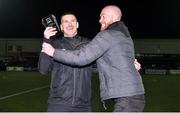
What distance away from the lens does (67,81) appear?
6.20m

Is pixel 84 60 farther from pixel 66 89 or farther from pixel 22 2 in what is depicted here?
pixel 22 2

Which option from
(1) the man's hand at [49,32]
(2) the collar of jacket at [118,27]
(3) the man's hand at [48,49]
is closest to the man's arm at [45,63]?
(1) the man's hand at [49,32]

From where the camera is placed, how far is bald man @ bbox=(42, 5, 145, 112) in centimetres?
524

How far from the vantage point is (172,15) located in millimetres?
68438

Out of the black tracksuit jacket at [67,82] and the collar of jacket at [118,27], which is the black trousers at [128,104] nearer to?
the collar of jacket at [118,27]

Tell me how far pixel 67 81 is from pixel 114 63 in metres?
1.10

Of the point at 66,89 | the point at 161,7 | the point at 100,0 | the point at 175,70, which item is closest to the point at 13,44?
the point at 100,0

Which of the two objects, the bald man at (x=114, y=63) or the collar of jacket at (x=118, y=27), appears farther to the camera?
the collar of jacket at (x=118, y=27)

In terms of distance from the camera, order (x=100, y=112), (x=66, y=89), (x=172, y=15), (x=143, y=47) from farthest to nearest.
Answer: (x=172, y=15) → (x=143, y=47) → (x=100, y=112) → (x=66, y=89)

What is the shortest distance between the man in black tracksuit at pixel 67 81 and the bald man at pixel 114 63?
2.79 feet

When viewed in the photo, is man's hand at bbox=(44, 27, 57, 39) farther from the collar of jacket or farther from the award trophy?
the collar of jacket

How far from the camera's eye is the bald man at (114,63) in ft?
17.2

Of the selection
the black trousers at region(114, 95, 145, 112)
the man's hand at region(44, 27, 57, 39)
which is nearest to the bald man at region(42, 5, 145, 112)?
the black trousers at region(114, 95, 145, 112)

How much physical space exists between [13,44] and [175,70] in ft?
89.4
